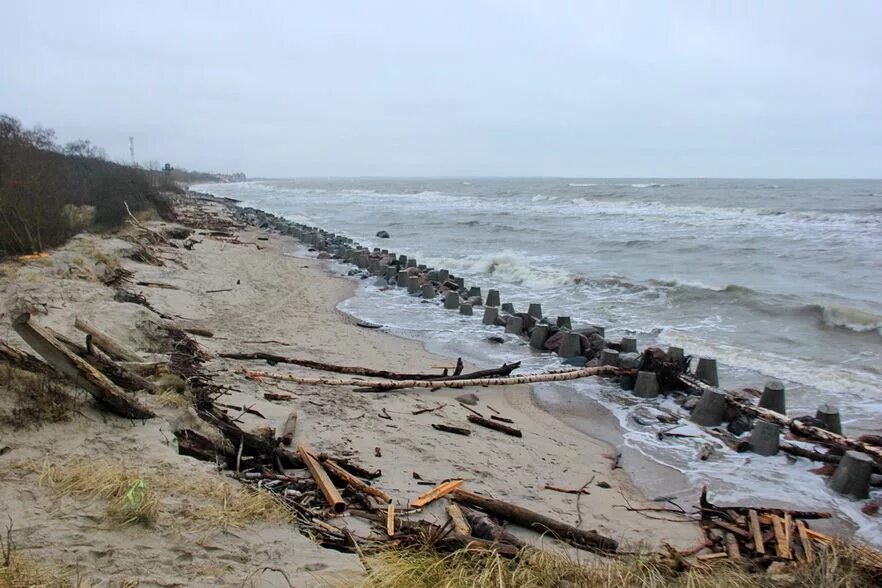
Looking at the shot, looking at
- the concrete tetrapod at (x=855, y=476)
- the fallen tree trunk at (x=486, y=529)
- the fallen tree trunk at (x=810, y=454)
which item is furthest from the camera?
the fallen tree trunk at (x=810, y=454)

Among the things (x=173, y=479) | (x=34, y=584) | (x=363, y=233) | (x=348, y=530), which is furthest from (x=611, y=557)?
(x=363, y=233)

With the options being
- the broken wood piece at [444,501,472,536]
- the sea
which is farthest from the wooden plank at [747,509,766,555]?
the broken wood piece at [444,501,472,536]

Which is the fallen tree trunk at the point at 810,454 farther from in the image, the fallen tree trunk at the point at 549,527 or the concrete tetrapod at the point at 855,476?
the fallen tree trunk at the point at 549,527

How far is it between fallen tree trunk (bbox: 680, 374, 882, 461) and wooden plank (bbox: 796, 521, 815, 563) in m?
2.00

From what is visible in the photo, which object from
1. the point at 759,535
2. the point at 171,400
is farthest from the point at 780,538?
the point at 171,400

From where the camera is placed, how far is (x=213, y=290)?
46.0 ft

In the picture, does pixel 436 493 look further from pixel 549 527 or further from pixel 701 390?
pixel 701 390

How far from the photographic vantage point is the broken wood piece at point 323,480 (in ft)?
13.8

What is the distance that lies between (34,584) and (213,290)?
11970mm

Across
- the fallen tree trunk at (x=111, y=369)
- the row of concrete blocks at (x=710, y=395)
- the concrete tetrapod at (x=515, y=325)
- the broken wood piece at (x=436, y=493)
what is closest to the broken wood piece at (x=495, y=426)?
the broken wood piece at (x=436, y=493)

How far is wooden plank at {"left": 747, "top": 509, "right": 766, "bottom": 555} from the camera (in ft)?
15.3

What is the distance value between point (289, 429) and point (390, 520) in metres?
2.00

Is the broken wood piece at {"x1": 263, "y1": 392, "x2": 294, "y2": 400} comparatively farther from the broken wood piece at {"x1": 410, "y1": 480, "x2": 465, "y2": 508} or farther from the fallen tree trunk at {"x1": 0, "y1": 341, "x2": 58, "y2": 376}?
the broken wood piece at {"x1": 410, "y1": 480, "x2": 465, "y2": 508}

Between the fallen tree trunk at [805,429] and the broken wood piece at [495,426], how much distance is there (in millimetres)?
2951
